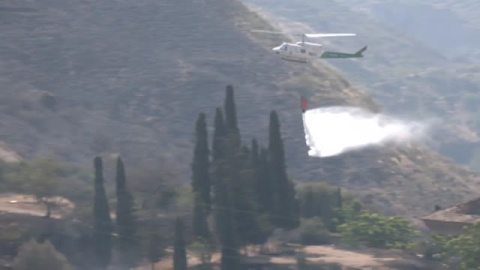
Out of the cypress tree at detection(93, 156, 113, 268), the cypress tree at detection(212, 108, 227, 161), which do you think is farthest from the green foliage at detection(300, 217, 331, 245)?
the cypress tree at detection(93, 156, 113, 268)

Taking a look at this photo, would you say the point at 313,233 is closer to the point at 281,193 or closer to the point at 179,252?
the point at 281,193

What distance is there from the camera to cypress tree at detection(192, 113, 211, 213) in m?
58.6

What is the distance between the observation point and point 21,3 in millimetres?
119500

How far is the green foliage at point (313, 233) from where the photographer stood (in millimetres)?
60344

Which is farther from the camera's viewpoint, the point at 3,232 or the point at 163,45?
the point at 163,45

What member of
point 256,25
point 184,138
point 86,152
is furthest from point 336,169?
point 256,25

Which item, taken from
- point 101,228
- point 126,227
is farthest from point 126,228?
point 101,228

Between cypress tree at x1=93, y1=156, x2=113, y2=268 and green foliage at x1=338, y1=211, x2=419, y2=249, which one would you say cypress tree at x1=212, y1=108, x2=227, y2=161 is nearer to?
cypress tree at x1=93, y1=156, x2=113, y2=268

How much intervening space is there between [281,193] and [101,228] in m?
8.58

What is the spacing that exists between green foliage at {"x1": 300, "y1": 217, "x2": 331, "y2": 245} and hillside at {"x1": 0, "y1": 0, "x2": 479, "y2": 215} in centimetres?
1948

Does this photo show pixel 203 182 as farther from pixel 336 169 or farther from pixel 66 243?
pixel 336 169

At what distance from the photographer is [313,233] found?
2403 inches

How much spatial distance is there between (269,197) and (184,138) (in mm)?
39325

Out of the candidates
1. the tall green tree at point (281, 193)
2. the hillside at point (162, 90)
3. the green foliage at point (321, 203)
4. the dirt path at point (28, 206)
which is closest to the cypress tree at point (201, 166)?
the tall green tree at point (281, 193)
